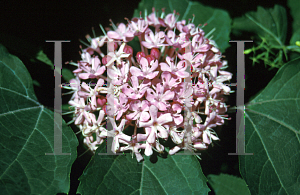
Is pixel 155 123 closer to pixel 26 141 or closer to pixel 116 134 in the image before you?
pixel 116 134

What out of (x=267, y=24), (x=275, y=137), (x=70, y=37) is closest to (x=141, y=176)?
(x=275, y=137)

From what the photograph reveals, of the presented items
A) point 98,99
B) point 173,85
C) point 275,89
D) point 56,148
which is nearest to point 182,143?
point 173,85

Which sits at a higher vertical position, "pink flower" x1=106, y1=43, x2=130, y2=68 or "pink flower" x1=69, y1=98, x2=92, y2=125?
"pink flower" x1=106, y1=43, x2=130, y2=68

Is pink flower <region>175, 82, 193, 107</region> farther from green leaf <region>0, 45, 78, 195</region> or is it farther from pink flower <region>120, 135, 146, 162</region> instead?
green leaf <region>0, 45, 78, 195</region>

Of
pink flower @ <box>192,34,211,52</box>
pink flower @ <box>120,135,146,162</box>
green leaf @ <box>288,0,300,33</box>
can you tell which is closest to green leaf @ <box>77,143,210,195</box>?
pink flower @ <box>120,135,146,162</box>

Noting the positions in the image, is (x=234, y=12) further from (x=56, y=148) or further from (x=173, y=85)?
(x=56, y=148)
